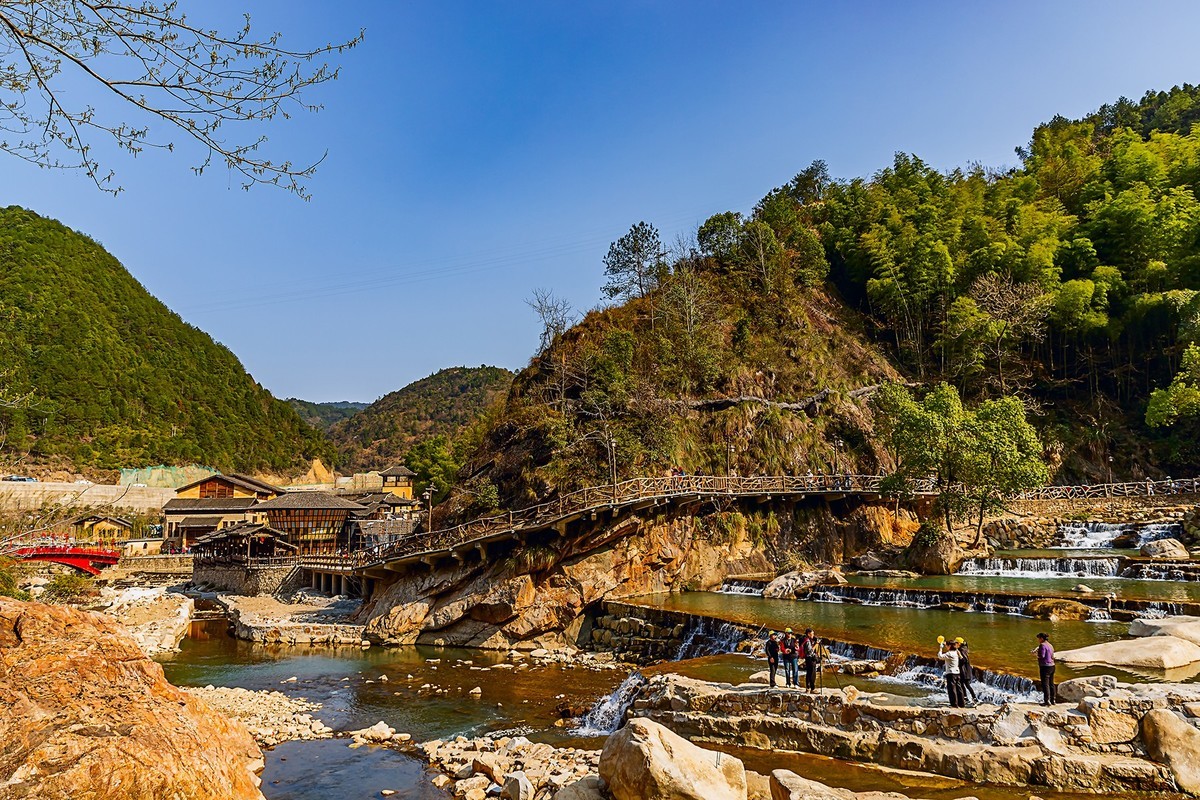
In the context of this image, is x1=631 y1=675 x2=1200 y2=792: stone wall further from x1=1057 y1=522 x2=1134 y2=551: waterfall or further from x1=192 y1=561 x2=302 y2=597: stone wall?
x1=192 y1=561 x2=302 y2=597: stone wall

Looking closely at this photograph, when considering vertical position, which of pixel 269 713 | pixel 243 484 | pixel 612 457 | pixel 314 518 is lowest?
pixel 269 713

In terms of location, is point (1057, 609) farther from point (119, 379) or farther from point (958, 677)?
point (119, 379)

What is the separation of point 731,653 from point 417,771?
9.57 metres

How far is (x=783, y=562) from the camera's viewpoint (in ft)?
116

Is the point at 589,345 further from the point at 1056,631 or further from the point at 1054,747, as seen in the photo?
the point at 1054,747

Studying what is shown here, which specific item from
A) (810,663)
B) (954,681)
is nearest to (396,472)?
(810,663)

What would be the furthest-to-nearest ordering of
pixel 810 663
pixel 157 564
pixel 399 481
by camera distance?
1. pixel 399 481
2. pixel 157 564
3. pixel 810 663

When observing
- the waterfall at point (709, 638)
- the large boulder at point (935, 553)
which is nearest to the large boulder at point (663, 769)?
the waterfall at point (709, 638)

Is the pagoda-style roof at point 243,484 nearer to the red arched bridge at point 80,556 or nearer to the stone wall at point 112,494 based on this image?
the stone wall at point 112,494

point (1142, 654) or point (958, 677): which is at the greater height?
point (958, 677)

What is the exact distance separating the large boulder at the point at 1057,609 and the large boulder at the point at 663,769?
584 inches

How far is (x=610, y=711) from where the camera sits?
59.5 feet

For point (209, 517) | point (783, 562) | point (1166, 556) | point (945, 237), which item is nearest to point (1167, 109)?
point (945, 237)

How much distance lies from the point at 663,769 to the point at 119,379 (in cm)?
11756
